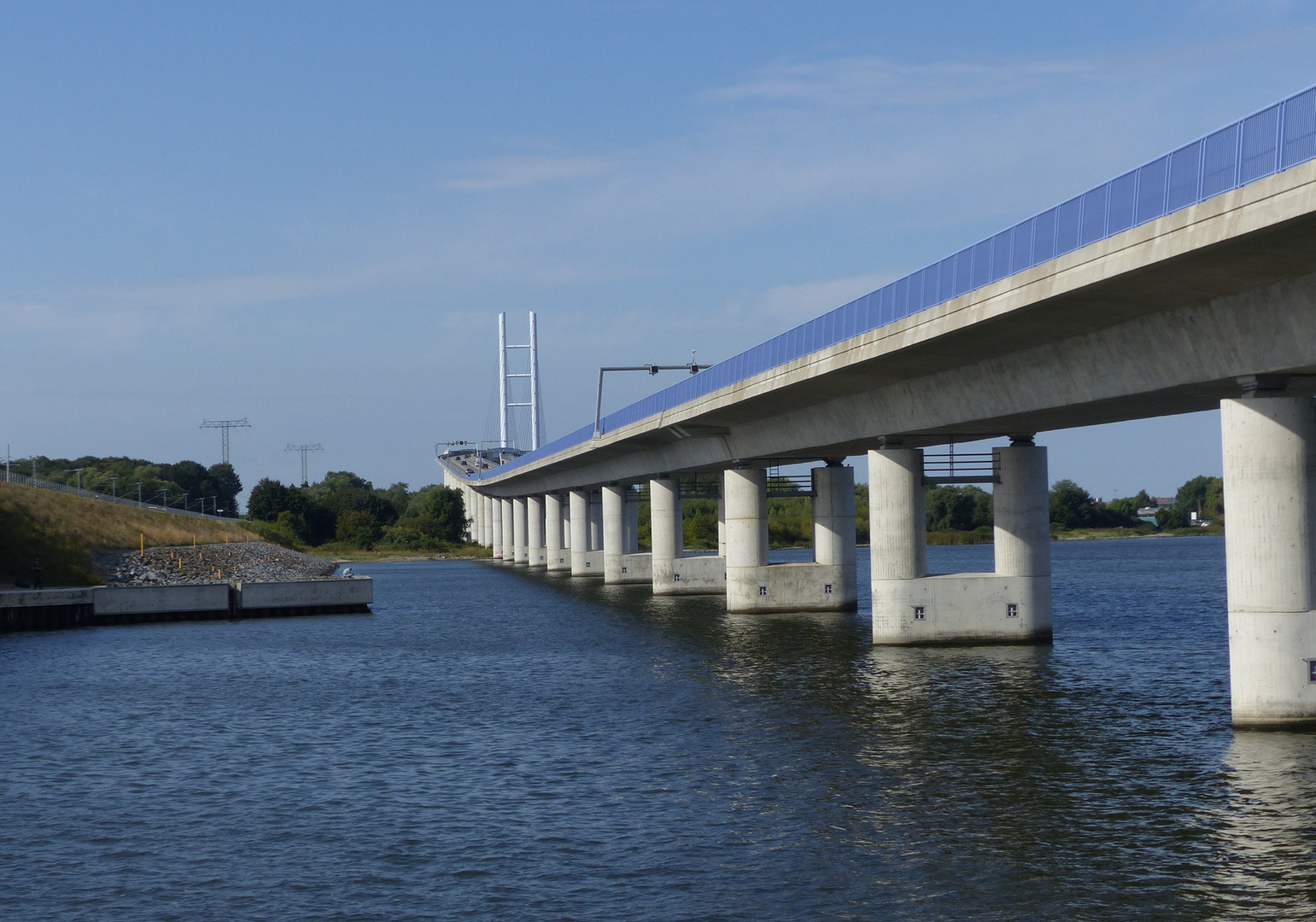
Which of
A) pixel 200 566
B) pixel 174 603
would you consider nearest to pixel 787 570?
pixel 174 603

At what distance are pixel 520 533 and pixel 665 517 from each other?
253ft

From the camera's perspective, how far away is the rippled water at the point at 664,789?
57.5 ft

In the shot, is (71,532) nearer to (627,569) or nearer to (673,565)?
(627,569)

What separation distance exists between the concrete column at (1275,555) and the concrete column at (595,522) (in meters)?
88.4

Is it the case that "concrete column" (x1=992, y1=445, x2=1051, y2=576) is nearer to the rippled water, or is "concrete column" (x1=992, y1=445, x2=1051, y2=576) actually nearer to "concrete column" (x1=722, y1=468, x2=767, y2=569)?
the rippled water

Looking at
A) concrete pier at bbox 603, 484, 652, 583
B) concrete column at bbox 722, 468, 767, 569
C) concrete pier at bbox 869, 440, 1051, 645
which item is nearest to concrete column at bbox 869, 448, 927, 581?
concrete pier at bbox 869, 440, 1051, 645

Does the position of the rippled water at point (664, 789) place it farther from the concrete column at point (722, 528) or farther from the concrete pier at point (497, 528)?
the concrete pier at point (497, 528)

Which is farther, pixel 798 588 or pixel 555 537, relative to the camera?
pixel 555 537

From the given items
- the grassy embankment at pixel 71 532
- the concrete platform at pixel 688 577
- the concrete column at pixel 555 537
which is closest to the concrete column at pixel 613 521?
the concrete platform at pixel 688 577

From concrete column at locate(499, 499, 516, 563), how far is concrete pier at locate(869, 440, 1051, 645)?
119m

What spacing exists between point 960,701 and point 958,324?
29.9 feet

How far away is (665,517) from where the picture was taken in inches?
3137

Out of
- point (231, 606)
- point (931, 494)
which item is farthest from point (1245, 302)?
point (931, 494)

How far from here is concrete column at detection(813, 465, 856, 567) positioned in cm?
6047
